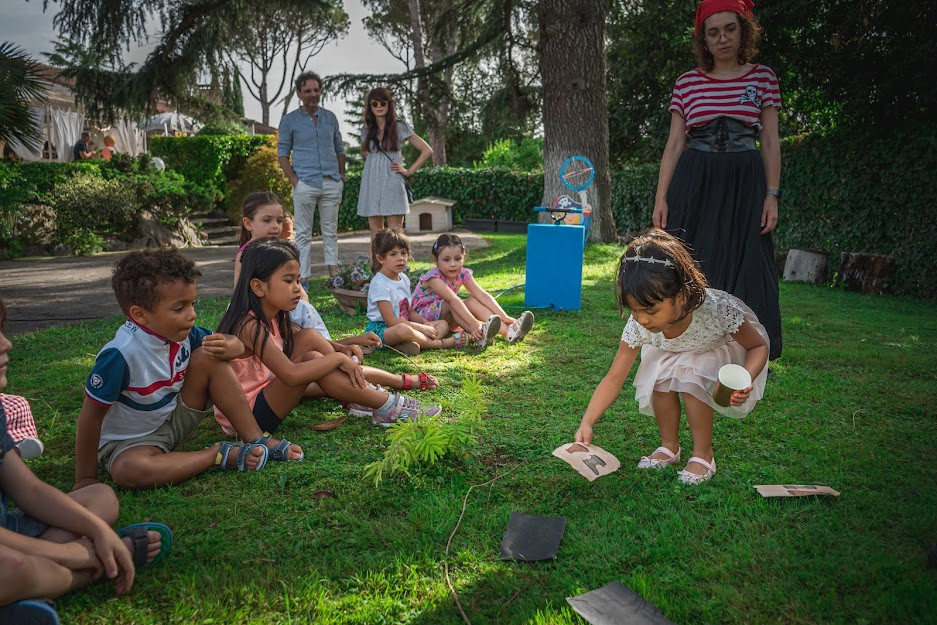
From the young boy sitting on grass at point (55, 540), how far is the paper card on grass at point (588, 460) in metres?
1.31

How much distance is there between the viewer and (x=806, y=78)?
342 inches

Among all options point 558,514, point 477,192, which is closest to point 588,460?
point 558,514

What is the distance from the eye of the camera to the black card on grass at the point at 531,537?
1.87 meters

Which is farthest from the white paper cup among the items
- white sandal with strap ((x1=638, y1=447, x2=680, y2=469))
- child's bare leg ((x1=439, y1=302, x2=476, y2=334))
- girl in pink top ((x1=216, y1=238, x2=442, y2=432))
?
child's bare leg ((x1=439, y1=302, x2=476, y2=334))

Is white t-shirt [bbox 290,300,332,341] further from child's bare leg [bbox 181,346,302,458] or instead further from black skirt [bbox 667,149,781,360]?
black skirt [bbox 667,149,781,360]

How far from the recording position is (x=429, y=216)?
57.5 ft

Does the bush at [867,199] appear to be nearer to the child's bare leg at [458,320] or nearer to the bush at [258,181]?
the child's bare leg at [458,320]

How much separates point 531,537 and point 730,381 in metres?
0.78

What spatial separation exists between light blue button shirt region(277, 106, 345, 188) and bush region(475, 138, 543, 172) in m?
16.4

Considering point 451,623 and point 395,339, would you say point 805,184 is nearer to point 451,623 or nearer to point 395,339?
point 395,339

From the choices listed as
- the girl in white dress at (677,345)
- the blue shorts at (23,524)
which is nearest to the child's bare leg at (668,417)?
the girl in white dress at (677,345)

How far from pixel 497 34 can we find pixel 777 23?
434cm

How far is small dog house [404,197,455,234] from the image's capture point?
17.3m

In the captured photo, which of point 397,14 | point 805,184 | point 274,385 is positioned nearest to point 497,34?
point 805,184
